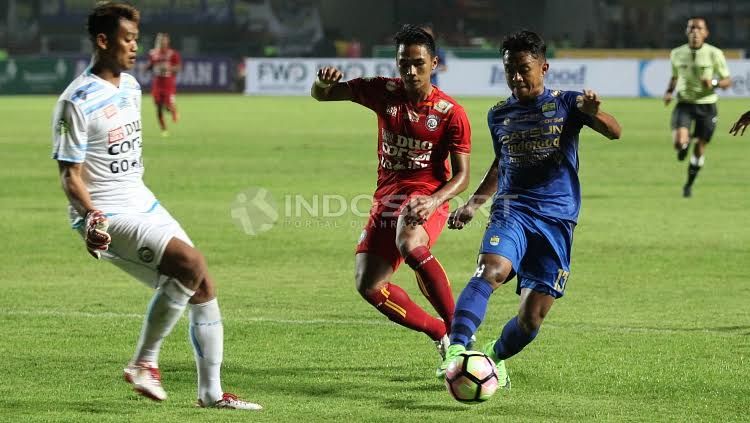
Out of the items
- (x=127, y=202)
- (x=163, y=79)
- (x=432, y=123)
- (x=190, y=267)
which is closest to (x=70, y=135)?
(x=127, y=202)

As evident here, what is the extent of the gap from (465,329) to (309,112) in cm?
3196

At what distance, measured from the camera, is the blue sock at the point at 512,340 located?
6820mm

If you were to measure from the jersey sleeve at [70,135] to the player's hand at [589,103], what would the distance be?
239 centimetres

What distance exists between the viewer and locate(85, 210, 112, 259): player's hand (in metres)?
6.02

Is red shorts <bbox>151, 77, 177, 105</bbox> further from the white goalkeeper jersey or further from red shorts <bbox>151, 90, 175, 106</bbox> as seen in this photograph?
the white goalkeeper jersey

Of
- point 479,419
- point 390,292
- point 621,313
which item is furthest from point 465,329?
point 621,313

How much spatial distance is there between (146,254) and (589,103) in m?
2.25

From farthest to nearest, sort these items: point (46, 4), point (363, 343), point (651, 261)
A: point (46, 4)
point (651, 261)
point (363, 343)

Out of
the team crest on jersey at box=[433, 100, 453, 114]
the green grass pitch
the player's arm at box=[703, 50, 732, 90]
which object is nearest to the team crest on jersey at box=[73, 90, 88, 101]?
the green grass pitch

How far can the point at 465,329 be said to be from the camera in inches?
250

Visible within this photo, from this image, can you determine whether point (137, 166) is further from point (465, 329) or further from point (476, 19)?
point (476, 19)

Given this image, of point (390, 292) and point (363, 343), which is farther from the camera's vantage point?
point (363, 343)

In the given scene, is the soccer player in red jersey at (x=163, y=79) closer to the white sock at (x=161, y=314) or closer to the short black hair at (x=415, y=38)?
the short black hair at (x=415, y=38)

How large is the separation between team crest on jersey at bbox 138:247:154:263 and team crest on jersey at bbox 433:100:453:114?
219 cm
